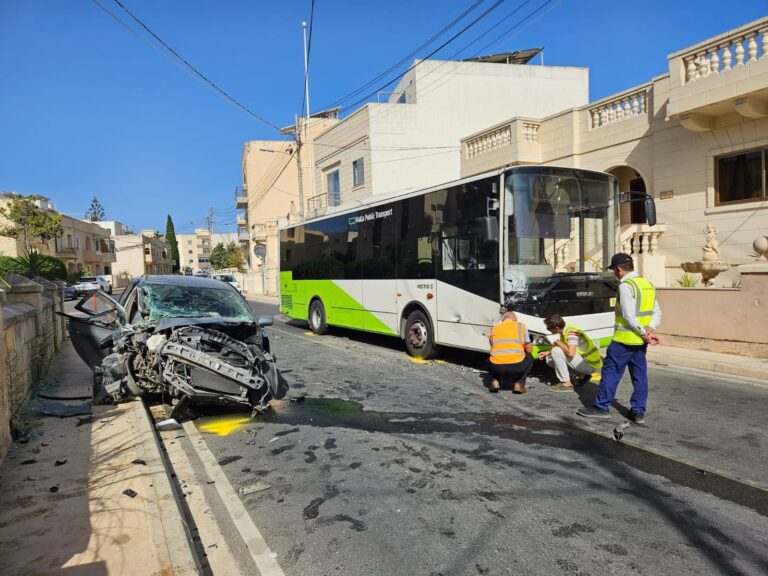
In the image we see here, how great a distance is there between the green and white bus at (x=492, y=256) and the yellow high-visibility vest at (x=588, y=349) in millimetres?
272

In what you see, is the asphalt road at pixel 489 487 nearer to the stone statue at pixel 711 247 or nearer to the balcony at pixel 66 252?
the stone statue at pixel 711 247

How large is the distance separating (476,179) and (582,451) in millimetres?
4872

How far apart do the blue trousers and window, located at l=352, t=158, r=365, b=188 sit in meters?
20.9

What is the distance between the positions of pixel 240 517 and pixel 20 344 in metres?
4.38

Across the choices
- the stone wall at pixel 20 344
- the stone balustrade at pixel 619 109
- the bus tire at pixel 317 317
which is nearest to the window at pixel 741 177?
the stone balustrade at pixel 619 109

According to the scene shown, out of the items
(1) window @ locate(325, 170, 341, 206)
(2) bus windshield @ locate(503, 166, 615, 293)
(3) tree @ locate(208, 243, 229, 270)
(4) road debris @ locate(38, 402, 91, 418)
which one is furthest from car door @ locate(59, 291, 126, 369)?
(3) tree @ locate(208, 243, 229, 270)

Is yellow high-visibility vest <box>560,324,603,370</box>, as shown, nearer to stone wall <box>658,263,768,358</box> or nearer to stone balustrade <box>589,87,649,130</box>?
stone wall <box>658,263,768,358</box>

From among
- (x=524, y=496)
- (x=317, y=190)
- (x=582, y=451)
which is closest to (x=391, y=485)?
(x=524, y=496)

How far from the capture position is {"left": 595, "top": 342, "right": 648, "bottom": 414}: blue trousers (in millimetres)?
5625

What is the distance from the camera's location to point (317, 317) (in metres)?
14.4

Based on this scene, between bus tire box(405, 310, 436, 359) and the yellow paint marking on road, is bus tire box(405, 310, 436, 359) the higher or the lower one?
the higher one

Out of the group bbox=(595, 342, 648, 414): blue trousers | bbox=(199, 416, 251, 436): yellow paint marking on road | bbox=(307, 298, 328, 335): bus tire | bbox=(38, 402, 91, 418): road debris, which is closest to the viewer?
bbox=(595, 342, 648, 414): blue trousers

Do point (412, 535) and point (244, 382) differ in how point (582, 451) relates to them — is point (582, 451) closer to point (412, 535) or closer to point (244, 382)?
point (412, 535)

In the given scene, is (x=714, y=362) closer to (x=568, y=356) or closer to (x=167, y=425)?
(x=568, y=356)
